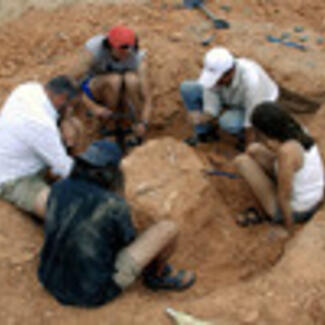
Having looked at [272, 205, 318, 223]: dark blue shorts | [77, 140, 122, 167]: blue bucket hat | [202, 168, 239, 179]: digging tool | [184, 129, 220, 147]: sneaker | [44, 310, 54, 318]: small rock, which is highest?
[77, 140, 122, 167]: blue bucket hat

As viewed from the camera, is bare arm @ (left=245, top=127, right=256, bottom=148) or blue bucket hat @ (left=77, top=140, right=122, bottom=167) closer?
blue bucket hat @ (left=77, top=140, right=122, bottom=167)

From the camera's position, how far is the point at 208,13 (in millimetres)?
5344

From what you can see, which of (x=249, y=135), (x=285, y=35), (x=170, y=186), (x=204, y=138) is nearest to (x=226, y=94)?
(x=249, y=135)

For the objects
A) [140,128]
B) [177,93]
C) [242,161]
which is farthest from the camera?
[177,93]

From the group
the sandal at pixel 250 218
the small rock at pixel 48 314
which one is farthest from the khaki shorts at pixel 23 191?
the sandal at pixel 250 218

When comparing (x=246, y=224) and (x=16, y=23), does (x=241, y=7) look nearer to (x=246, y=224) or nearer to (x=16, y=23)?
(x=16, y=23)

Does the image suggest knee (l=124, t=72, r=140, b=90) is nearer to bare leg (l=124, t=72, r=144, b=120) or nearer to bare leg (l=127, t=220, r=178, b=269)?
bare leg (l=124, t=72, r=144, b=120)

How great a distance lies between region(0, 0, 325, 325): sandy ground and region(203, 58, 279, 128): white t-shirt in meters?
0.54

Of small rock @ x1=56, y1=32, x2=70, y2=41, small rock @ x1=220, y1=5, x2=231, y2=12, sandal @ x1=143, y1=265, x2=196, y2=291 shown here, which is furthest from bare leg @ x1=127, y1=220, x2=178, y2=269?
small rock @ x1=220, y1=5, x2=231, y2=12

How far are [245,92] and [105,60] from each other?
1277mm

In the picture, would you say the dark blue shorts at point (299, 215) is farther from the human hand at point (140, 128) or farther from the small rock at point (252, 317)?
the human hand at point (140, 128)

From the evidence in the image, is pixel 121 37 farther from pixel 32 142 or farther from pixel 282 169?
pixel 282 169

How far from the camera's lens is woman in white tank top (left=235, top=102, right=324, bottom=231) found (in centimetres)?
302

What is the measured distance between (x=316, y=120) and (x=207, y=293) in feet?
6.92
